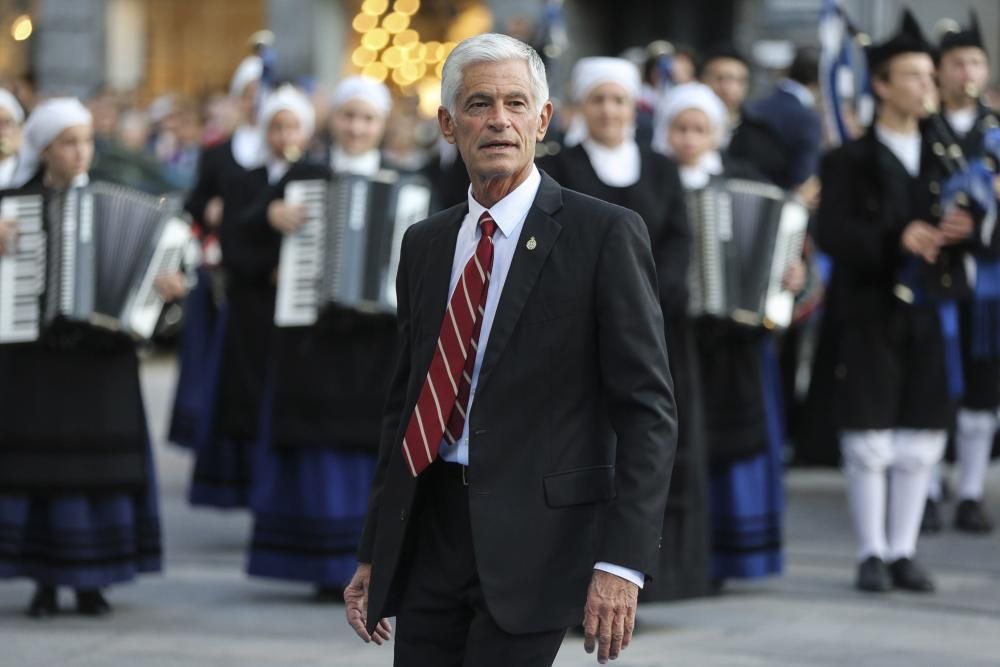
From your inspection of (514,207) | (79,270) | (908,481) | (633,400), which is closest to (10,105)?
(79,270)

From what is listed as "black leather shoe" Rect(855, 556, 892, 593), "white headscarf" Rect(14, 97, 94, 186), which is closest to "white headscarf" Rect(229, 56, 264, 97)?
"white headscarf" Rect(14, 97, 94, 186)

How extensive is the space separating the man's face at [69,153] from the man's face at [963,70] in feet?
13.2

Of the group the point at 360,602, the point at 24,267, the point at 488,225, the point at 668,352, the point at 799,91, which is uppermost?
the point at 799,91

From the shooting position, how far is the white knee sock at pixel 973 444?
9383 millimetres

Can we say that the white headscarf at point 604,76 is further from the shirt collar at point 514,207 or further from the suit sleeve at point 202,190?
the suit sleeve at point 202,190

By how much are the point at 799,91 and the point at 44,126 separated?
4.92m

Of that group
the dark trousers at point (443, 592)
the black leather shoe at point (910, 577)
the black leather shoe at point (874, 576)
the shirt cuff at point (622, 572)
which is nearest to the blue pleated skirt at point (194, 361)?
the black leather shoe at point (874, 576)

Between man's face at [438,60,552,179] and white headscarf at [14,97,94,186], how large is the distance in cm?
366

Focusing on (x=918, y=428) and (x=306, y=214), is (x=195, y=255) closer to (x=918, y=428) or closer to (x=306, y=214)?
(x=306, y=214)

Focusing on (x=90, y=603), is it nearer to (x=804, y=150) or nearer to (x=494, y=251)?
(x=494, y=251)

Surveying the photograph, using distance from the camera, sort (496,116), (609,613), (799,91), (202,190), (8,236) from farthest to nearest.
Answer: (799,91) → (202,190) → (8,236) → (496,116) → (609,613)

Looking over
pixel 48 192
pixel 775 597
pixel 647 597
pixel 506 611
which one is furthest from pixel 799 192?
pixel 506 611

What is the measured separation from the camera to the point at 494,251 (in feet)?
12.7

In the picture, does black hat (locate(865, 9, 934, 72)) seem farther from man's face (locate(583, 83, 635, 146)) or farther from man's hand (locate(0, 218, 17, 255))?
man's hand (locate(0, 218, 17, 255))
